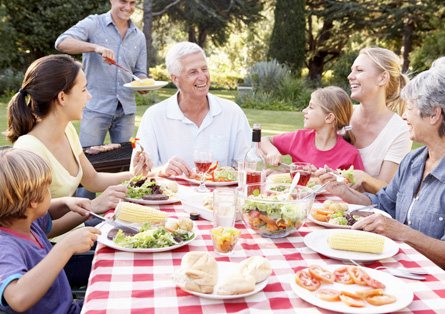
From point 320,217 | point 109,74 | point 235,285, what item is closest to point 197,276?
point 235,285

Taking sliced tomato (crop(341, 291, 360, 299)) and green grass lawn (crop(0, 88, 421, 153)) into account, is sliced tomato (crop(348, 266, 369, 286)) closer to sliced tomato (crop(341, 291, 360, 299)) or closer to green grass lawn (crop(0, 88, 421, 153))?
sliced tomato (crop(341, 291, 360, 299))

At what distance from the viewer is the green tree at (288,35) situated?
20.7m

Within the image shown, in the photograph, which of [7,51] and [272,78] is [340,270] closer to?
[272,78]

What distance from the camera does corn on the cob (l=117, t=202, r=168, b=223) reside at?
208cm

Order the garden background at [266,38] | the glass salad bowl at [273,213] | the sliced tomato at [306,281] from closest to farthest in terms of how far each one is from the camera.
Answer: the sliced tomato at [306,281] → the glass salad bowl at [273,213] → the garden background at [266,38]

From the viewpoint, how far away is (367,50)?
391 cm

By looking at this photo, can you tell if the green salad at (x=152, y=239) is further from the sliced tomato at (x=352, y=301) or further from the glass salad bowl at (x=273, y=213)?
the sliced tomato at (x=352, y=301)

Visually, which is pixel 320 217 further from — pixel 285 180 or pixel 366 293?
pixel 366 293

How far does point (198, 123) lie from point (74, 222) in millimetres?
1422

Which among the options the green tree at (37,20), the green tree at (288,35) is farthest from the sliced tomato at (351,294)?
the green tree at (288,35)

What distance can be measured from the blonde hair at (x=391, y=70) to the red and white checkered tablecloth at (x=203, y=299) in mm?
2203

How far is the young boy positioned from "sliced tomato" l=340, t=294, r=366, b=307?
95 cm

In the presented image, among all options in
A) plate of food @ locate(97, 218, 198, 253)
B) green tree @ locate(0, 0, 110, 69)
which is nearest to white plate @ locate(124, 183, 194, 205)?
plate of food @ locate(97, 218, 198, 253)

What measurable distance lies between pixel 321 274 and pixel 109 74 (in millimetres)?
4470
